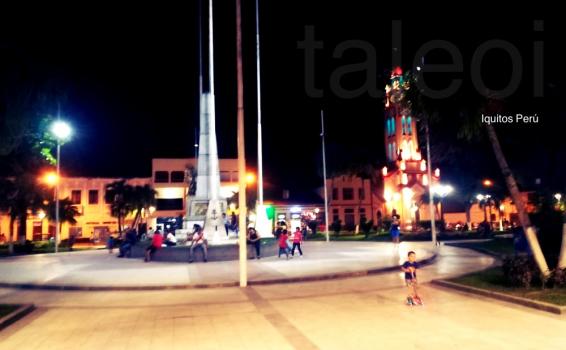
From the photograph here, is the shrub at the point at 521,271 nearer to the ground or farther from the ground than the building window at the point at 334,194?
nearer to the ground

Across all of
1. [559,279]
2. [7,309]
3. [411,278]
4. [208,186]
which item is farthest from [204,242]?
[559,279]

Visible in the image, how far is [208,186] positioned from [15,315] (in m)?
16.0

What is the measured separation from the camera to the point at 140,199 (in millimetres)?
56219

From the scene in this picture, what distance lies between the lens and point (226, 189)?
2638 inches

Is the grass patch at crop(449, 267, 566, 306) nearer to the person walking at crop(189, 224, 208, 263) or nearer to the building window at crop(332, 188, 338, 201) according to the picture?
the person walking at crop(189, 224, 208, 263)

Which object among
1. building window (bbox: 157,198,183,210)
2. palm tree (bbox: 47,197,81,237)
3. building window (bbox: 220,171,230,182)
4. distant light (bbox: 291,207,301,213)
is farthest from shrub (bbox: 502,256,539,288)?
building window (bbox: 220,171,230,182)

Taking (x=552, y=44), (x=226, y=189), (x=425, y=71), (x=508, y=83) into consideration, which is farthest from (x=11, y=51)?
(x=226, y=189)

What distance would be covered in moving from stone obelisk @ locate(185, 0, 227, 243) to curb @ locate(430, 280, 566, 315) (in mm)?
14677

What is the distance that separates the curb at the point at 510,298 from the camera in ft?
28.3

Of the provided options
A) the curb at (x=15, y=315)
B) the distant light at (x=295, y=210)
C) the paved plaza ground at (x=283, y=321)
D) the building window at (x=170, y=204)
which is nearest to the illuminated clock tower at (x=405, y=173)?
the distant light at (x=295, y=210)

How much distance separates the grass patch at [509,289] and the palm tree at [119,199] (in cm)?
4850

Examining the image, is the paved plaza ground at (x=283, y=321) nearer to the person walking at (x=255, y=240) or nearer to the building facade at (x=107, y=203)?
the person walking at (x=255, y=240)

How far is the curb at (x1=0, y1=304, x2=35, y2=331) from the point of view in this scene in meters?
9.20

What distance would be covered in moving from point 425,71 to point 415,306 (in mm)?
5714
